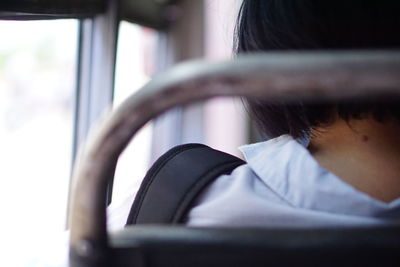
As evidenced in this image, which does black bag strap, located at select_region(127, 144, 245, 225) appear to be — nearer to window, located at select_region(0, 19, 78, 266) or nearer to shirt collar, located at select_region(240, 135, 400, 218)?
shirt collar, located at select_region(240, 135, 400, 218)

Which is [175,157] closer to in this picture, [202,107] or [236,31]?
[236,31]

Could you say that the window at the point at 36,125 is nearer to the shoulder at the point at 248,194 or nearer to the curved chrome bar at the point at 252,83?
the shoulder at the point at 248,194

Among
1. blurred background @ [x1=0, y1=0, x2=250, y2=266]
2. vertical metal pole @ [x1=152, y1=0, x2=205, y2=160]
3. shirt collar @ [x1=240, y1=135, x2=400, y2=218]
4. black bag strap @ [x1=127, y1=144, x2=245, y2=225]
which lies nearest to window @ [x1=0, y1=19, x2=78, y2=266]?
blurred background @ [x1=0, y1=0, x2=250, y2=266]

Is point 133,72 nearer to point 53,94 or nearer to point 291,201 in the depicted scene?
point 53,94

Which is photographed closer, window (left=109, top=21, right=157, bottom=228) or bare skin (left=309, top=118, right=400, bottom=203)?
bare skin (left=309, top=118, right=400, bottom=203)

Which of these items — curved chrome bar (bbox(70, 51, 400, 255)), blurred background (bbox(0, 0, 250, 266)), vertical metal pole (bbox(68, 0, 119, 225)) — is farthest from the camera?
vertical metal pole (bbox(68, 0, 119, 225))

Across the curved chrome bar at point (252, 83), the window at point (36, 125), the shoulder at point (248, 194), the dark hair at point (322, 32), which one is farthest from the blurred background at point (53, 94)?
the curved chrome bar at point (252, 83)

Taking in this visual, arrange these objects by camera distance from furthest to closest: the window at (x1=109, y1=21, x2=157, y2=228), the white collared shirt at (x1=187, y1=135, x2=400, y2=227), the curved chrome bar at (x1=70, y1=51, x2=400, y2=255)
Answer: the window at (x1=109, y1=21, x2=157, y2=228) → the white collared shirt at (x1=187, y1=135, x2=400, y2=227) → the curved chrome bar at (x1=70, y1=51, x2=400, y2=255)

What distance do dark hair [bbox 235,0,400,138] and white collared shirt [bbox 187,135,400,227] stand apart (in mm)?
87

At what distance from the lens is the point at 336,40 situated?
2.33 feet

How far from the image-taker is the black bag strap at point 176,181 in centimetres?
69

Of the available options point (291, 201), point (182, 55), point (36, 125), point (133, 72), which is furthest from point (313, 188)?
point (182, 55)

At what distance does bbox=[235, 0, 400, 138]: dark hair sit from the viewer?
0.70 meters

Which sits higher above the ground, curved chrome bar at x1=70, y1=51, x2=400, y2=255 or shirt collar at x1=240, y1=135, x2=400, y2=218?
curved chrome bar at x1=70, y1=51, x2=400, y2=255
